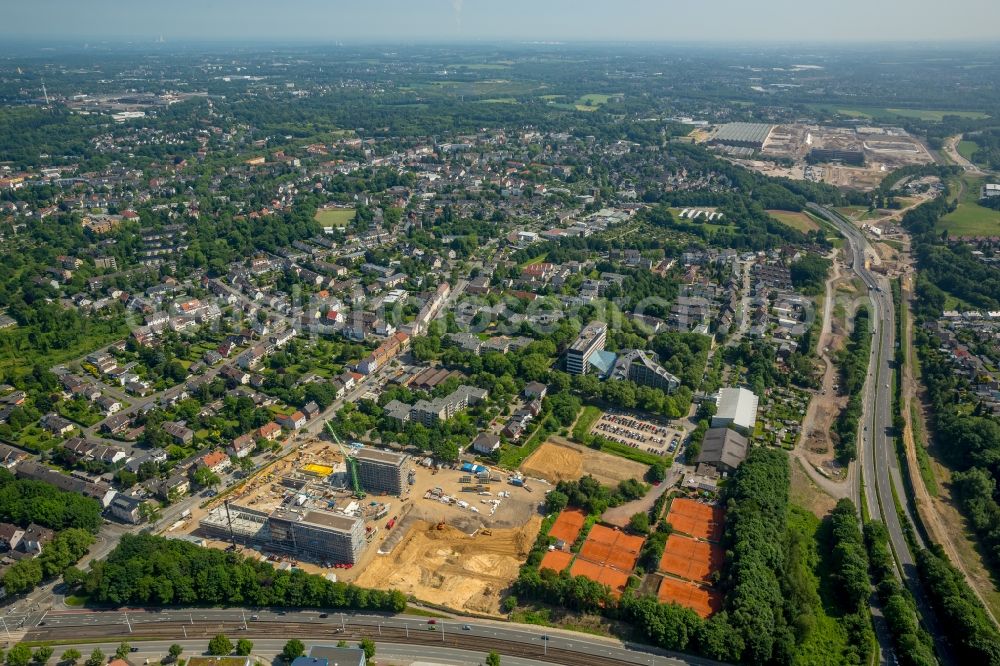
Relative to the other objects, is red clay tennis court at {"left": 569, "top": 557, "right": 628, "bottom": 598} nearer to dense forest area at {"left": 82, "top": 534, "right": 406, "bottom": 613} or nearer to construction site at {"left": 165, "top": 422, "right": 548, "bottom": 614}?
construction site at {"left": 165, "top": 422, "right": 548, "bottom": 614}

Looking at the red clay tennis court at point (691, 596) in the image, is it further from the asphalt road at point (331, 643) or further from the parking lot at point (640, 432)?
the parking lot at point (640, 432)

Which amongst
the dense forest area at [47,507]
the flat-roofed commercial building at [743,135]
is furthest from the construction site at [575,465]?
the flat-roofed commercial building at [743,135]

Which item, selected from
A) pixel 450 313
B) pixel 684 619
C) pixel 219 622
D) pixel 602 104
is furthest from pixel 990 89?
pixel 219 622

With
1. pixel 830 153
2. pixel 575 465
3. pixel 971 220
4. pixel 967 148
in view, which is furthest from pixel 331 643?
pixel 967 148

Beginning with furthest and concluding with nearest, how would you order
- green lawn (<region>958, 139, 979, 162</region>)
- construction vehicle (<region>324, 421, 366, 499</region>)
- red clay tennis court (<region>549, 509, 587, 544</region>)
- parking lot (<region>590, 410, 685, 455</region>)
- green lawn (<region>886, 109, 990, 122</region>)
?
1. green lawn (<region>886, 109, 990, 122</region>)
2. green lawn (<region>958, 139, 979, 162</region>)
3. parking lot (<region>590, 410, 685, 455</region>)
4. construction vehicle (<region>324, 421, 366, 499</region>)
5. red clay tennis court (<region>549, 509, 587, 544</region>)

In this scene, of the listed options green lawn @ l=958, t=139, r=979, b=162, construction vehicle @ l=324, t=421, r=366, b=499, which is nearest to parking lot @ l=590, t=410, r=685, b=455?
construction vehicle @ l=324, t=421, r=366, b=499

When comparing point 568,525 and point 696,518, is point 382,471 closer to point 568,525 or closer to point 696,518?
point 568,525
